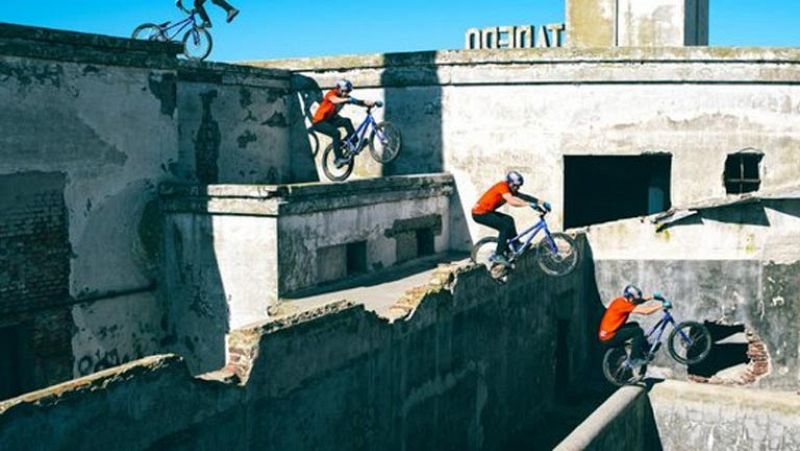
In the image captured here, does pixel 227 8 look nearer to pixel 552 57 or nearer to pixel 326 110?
pixel 326 110

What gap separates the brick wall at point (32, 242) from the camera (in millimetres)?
13133

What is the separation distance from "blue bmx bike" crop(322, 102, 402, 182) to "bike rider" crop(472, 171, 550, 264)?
377cm

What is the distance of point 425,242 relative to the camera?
739 inches

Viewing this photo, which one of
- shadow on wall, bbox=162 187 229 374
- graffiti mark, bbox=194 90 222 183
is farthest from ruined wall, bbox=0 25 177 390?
graffiti mark, bbox=194 90 222 183

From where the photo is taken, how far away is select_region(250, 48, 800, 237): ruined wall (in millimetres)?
18047

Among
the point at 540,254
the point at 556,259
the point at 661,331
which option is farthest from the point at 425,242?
the point at 661,331

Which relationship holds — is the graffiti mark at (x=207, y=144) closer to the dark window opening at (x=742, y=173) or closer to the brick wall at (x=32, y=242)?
the brick wall at (x=32, y=242)

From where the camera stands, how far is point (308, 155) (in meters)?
20.1

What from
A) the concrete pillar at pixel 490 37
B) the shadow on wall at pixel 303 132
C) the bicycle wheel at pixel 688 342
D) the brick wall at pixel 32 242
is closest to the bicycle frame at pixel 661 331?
the bicycle wheel at pixel 688 342

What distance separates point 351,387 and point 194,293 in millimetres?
5069

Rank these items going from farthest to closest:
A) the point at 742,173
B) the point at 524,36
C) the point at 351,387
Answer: the point at 524,36 < the point at 742,173 < the point at 351,387

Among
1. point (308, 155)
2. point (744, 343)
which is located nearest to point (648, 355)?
point (744, 343)

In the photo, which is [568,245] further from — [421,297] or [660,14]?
[660,14]

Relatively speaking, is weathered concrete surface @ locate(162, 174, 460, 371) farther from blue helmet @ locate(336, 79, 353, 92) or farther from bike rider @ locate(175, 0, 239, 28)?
bike rider @ locate(175, 0, 239, 28)
